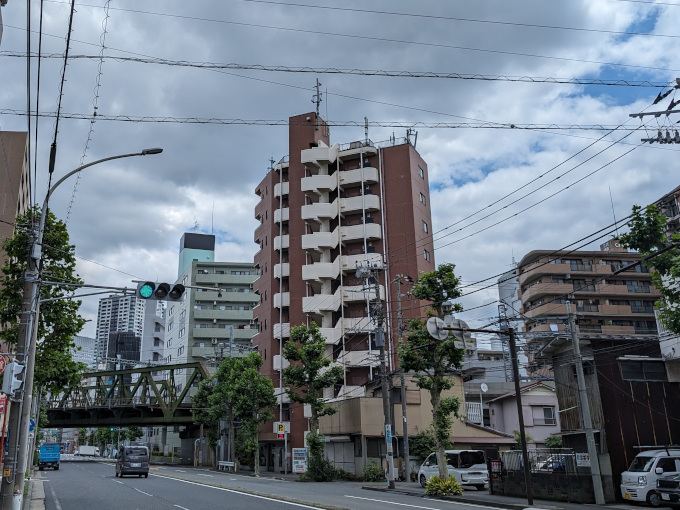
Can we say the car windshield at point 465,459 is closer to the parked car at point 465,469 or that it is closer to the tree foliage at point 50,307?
the parked car at point 465,469

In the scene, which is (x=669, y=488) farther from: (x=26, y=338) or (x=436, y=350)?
(x=26, y=338)

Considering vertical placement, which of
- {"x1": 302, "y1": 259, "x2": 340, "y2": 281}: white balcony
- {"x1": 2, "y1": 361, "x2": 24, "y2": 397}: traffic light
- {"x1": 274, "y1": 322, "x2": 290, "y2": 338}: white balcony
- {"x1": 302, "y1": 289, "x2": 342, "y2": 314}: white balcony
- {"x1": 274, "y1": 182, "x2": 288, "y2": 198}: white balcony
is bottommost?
{"x1": 2, "y1": 361, "x2": 24, "y2": 397}: traffic light

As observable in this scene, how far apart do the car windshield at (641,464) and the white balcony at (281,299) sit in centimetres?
3805

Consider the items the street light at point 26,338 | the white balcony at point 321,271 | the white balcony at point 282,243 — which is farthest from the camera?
the white balcony at point 282,243

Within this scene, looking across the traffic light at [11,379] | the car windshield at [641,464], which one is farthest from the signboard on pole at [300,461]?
the traffic light at [11,379]

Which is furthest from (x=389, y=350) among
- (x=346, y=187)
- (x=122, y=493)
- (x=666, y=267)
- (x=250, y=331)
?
(x=250, y=331)

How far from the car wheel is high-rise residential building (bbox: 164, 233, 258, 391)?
75204 millimetres

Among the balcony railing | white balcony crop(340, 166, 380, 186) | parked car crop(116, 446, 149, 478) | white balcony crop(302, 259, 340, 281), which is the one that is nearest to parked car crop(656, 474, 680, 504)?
parked car crop(116, 446, 149, 478)

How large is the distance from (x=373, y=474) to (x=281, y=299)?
76.0ft

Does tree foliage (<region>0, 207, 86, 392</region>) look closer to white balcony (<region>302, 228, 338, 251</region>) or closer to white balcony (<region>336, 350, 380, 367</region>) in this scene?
white balcony (<region>336, 350, 380, 367</region>)

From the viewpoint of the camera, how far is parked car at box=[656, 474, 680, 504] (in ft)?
64.8

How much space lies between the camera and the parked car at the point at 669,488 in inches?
778

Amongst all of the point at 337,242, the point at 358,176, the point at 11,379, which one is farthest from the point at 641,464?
the point at 358,176

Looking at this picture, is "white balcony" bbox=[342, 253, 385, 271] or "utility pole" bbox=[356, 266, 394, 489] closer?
"utility pole" bbox=[356, 266, 394, 489]
